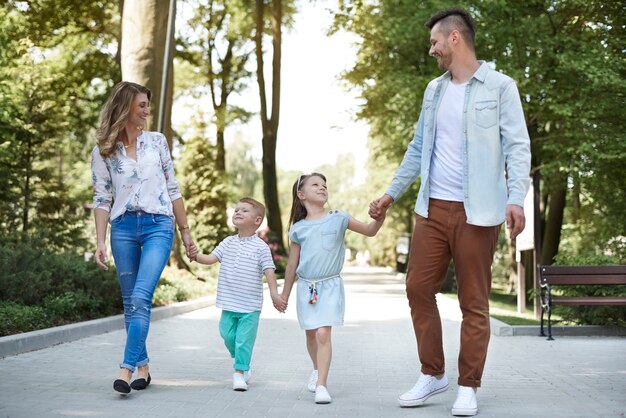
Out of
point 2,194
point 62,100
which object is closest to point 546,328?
point 2,194

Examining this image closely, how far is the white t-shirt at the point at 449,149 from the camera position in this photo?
5.82 m

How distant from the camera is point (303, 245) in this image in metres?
6.35

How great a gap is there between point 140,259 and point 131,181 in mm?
565

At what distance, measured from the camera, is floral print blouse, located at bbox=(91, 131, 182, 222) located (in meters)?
6.34

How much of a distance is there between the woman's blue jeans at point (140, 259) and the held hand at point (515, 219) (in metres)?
2.43

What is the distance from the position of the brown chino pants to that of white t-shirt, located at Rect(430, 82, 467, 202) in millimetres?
88

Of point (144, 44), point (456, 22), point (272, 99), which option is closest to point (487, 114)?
point (456, 22)

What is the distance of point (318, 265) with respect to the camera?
6.27m

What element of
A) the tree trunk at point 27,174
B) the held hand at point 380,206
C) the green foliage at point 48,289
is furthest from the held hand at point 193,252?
the tree trunk at point 27,174

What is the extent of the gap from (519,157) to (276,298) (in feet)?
6.35

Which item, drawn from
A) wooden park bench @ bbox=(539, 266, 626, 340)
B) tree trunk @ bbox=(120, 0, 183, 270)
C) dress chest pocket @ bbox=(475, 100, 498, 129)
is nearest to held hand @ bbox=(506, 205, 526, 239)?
dress chest pocket @ bbox=(475, 100, 498, 129)

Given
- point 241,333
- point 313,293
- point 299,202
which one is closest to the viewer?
point 313,293

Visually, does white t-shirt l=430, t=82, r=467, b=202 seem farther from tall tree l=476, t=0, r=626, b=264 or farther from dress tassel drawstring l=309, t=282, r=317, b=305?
tall tree l=476, t=0, r=626, b=264

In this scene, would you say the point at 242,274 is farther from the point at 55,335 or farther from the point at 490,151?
the point at 55,335
